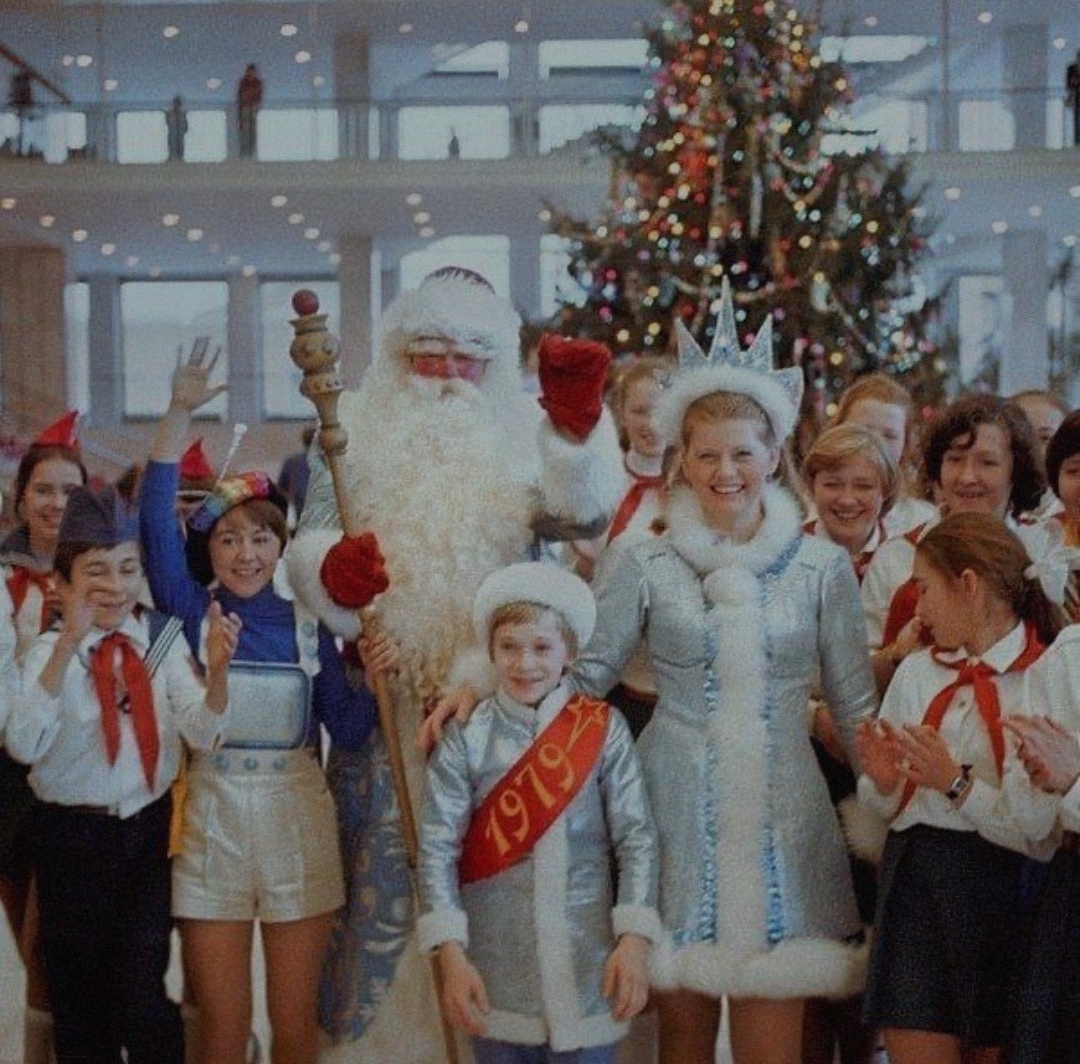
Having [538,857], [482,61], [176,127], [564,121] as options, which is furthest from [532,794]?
[482,61]

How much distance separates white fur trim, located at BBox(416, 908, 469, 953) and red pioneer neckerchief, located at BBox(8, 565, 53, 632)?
4.92 ft

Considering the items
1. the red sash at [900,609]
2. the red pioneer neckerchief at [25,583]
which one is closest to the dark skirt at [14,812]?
the red pioneer neckerchief at [25,583]

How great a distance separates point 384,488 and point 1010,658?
59.9 inches

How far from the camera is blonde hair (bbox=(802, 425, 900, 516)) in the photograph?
4402 mm

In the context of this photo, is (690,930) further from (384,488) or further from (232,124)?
(232,124)

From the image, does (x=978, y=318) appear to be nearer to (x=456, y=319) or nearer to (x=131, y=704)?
(x=456, y=319)

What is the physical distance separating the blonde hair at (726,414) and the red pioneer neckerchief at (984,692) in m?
0.58

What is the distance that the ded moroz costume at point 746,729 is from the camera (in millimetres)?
3625

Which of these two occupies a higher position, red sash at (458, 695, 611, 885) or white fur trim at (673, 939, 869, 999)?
red sash at (458, 695, 611, 885)

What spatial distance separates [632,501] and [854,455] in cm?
95

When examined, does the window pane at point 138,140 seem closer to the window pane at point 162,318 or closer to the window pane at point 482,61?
the window pane at point 482,61

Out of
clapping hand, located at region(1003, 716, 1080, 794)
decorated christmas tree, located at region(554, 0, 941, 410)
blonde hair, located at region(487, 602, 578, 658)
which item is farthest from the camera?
decorated christmas tree, located at region(554, 0, 941, 410)

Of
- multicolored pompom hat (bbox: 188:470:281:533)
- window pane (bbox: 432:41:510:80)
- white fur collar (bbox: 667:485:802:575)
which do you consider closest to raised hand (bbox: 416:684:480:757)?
white fur collar (bbox: 667:485:802:575)

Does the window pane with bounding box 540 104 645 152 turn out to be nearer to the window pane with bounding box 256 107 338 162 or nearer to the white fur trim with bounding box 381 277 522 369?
the window pane with bounding box 256 107 338 162
